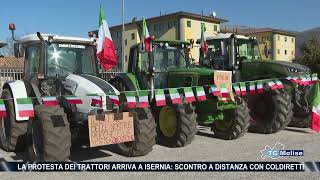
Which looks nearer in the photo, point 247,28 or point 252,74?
point 252,74

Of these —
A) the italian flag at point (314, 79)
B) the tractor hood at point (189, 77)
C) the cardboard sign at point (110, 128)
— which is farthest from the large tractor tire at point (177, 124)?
the italian flag at point (314, 79)

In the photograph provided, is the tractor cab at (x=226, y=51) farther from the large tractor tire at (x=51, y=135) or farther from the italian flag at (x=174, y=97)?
the large tractor tire at (x=51, y=135)

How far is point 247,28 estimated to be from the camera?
74.8 metres

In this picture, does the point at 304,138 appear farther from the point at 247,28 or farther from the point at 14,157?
the point at 247,28

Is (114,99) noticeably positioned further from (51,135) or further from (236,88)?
(236,88)

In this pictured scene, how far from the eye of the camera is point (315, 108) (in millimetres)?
10133

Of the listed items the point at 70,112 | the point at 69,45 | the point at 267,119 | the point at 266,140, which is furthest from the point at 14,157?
the point at 267,119

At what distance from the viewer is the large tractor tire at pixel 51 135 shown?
6379mm

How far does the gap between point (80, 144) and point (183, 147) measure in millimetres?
2221

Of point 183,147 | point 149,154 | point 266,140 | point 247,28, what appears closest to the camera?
point 149,154

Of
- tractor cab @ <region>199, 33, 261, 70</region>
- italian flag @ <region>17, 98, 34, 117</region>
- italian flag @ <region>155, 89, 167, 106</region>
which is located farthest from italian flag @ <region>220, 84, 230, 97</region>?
italian flag @ <region>17, 98, 34, 117</region>

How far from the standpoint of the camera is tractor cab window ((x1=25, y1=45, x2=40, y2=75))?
26.2 ft

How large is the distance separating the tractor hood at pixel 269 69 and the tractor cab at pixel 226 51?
0.39 m

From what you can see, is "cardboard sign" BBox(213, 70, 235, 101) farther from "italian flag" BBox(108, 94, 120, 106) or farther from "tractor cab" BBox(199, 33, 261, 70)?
"italian flag" BBox(108, 94, 120, 106)
